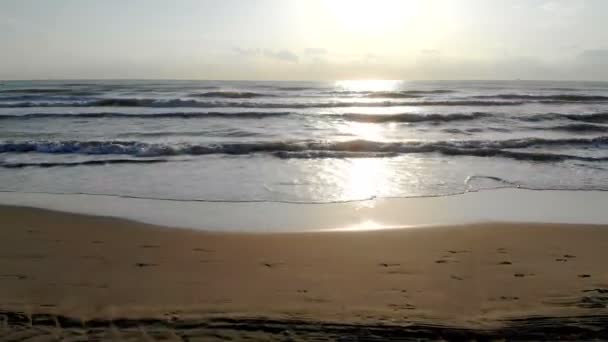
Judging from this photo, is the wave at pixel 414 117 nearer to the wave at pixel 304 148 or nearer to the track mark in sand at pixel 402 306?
the wave at pixel 304 148

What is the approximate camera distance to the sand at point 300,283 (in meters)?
3.55

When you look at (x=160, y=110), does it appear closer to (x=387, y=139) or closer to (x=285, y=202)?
(x=387, y=139)

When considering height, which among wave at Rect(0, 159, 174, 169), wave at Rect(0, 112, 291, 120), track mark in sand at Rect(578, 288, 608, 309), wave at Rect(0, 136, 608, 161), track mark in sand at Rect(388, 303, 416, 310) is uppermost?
wave at Rect(0, 112, 291, 120)

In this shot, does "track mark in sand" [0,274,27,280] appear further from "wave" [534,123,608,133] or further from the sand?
"wave" [534,123,608,133]

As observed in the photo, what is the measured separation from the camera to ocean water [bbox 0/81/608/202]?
28.4 ft

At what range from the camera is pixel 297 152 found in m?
12.3

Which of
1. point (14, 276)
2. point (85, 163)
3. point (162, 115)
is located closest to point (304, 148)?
point (85, 163)

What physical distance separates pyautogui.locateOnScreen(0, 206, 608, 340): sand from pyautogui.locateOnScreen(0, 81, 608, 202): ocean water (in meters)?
2.30

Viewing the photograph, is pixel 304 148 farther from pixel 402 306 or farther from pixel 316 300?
pixel 402 306

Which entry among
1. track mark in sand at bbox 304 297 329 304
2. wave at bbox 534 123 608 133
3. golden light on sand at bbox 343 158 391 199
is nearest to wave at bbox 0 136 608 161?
golden light on sand at bbox 343 158 391 199

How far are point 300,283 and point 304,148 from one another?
28.1 feet

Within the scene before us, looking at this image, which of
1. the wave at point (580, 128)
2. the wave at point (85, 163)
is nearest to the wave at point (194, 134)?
the wave at point (85, 163)

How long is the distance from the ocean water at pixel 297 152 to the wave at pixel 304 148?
3 cm

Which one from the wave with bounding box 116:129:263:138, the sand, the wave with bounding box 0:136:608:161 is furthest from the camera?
the wave with bounding box 116:129:263:138
